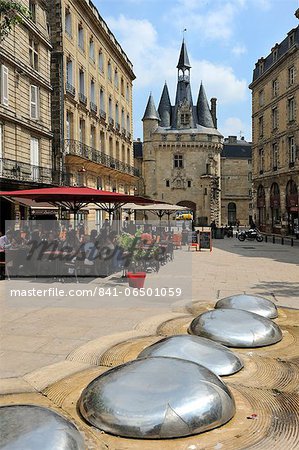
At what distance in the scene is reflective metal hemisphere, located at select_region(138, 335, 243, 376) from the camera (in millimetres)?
4824

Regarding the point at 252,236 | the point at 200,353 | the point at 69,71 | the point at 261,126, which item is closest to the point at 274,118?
the point at 261,126

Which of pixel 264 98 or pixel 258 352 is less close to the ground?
pixel 264 98

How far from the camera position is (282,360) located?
18.1 ft

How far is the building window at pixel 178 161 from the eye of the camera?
2500 inches

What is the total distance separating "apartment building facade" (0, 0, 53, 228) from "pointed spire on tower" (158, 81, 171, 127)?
42387mm

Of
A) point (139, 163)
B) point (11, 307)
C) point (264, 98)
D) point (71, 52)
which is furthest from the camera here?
point (139, 163)

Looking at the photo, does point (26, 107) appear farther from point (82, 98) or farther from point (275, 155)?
point (275, 155)

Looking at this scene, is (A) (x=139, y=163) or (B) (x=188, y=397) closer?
(B) (x=188, y=397)

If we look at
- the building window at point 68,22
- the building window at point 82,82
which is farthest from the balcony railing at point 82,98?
the building window at point 68,22

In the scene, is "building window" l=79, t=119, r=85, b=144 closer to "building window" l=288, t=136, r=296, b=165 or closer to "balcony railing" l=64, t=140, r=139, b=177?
"balcony railing" l=64, t=140, r=139, b=177

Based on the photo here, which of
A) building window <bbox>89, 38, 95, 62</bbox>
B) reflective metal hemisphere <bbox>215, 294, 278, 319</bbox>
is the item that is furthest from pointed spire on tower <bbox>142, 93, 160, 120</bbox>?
reflective metal hemisphere <bbox>215, 294, 278, 319</bbox>

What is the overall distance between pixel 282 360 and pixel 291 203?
30.0 meters

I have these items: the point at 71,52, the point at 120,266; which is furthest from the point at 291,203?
the point at 120,266

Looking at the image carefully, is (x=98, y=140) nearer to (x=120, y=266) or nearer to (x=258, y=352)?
(x=120, y=266)
